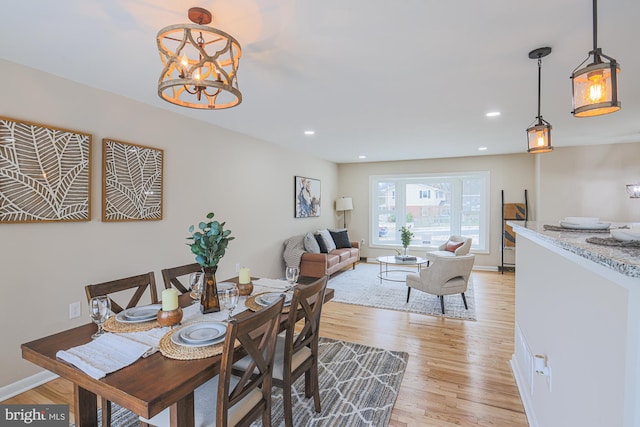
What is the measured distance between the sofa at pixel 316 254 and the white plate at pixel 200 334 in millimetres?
3608

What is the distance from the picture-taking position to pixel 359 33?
1.91m

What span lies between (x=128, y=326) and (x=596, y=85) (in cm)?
253

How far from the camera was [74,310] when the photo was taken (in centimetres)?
260

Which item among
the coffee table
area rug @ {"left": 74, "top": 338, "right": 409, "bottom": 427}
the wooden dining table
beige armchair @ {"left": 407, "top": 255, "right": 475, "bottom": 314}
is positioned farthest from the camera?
the coffee table

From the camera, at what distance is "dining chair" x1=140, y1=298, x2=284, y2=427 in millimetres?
1272

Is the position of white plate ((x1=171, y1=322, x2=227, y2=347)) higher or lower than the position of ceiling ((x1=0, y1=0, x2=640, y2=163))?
lower

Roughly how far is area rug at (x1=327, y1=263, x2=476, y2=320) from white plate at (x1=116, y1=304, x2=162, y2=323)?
3093mm

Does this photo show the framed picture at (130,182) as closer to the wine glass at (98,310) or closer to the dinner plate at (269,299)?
the wine glass at (98,310)

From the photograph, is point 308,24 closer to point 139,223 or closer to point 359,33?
point 359,33

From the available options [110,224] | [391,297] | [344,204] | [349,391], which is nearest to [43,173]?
[110,224]

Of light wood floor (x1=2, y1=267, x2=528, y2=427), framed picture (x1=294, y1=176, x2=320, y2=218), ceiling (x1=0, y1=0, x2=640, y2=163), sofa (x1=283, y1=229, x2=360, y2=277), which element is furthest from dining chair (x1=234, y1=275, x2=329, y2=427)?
framed picture (x1=294, y1=176, x2=320, y2=218)

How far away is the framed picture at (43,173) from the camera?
2.21 metres

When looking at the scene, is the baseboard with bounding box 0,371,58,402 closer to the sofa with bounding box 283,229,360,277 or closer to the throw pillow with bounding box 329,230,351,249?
the sofa with bounding box 283,229,360,277

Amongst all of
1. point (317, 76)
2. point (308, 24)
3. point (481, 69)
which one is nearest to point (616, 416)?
point (308, 24)
